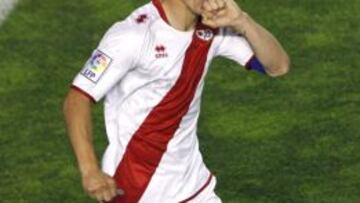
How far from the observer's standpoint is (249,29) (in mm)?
6809

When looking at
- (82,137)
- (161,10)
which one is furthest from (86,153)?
(161,10)

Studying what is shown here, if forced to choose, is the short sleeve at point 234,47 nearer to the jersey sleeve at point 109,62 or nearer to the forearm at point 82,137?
the jersey sleeve at point 109,62

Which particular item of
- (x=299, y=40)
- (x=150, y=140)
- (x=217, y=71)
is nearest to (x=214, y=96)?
(x=217, y=71)

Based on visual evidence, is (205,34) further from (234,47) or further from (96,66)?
(96,66)

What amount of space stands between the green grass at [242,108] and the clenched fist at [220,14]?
3.46m

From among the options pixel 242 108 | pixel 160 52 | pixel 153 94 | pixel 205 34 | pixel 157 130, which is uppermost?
pixel 160 52

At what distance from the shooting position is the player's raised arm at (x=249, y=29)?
21.4ft

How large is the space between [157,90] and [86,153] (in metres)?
0.67

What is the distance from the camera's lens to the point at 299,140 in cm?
1078

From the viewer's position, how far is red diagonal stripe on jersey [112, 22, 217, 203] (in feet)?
22.5

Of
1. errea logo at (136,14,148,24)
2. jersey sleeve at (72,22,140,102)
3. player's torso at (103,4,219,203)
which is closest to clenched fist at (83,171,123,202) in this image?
jersey sleeve at (72,22,140,102)

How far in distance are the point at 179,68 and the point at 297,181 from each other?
11.5 ft

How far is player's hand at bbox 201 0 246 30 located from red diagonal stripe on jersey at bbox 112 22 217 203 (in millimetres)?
274

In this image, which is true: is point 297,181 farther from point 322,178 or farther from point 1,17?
point 1,17
